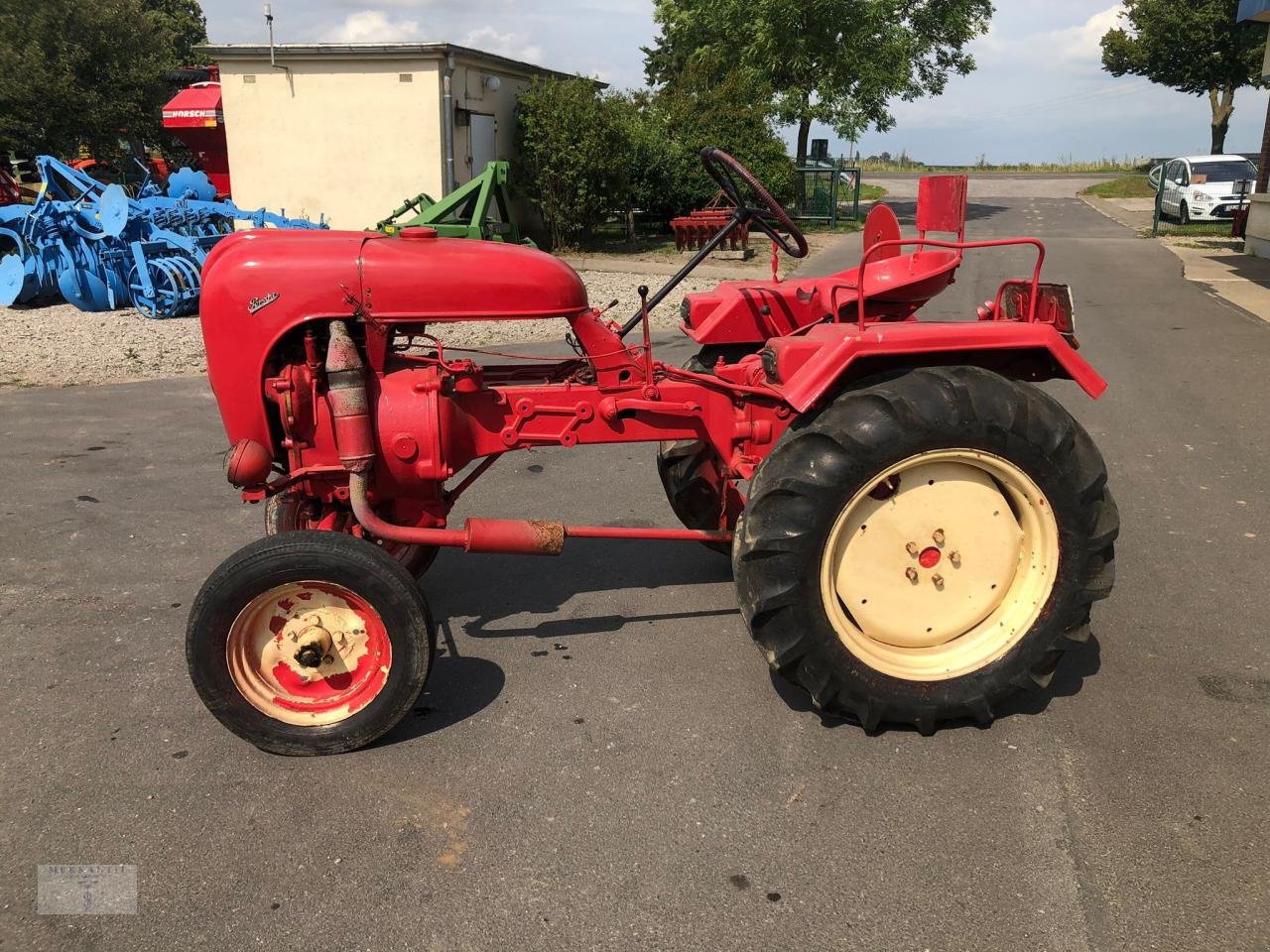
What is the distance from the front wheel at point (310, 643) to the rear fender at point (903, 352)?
1.34 metres

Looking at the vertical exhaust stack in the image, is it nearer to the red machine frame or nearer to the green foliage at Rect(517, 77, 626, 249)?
the red machine frame

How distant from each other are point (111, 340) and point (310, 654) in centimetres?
823

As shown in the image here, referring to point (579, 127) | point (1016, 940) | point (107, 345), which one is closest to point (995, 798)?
point (1016, 940)

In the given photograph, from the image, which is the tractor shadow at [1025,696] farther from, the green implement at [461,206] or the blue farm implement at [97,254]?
the blue farm implement at [97,254]

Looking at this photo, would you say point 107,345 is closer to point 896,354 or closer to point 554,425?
point 554,425

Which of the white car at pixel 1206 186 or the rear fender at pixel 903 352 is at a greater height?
the white car at pixel 1206 186

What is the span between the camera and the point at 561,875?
7.86ft

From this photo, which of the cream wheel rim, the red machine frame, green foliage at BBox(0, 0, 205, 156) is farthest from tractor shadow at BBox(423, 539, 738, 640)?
green foliage at BBox(0, 0, 205, 156)

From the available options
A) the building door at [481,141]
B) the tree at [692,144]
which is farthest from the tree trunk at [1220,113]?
the building door at [481,141]

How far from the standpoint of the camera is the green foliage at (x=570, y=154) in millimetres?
16875

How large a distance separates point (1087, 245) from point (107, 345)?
1649 cm

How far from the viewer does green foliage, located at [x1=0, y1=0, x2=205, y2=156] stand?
23844mm

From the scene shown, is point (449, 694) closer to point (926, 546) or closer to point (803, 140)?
point (926, 546)

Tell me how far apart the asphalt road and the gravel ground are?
4.33 m
